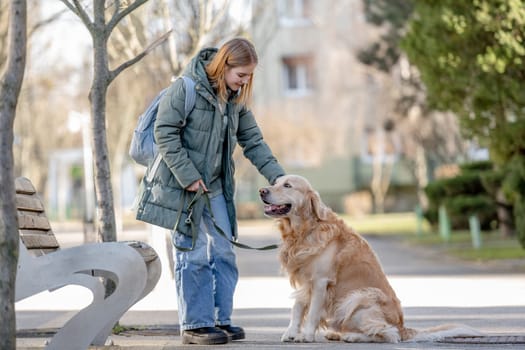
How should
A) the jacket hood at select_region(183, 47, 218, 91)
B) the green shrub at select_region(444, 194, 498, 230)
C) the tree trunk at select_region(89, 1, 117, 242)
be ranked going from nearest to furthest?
the jacket hood at select_region(183, 47, 218, 91) < the tree trunk at select_region(89, 1, 117, 242) < the green shrub at select_region(444, 194, 498, 230)

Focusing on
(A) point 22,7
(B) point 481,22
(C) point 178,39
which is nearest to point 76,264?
(A) point 22,7

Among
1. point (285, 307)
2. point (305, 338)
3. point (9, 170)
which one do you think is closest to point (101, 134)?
point (305, 338)

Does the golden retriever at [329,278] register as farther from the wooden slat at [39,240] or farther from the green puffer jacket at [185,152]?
the wooden slat at [39,240]

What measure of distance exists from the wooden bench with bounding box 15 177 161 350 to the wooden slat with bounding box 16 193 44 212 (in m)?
0.18

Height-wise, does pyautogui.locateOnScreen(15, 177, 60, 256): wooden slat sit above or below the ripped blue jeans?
above

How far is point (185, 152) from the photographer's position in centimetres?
811

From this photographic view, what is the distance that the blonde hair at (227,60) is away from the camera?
318 inches

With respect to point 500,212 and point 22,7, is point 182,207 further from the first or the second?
point 500,212

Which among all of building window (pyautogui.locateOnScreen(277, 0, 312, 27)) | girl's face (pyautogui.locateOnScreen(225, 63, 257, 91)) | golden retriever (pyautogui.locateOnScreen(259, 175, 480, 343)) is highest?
building window (pyautogui.locateOnScreen(277, 0, 312, 27))

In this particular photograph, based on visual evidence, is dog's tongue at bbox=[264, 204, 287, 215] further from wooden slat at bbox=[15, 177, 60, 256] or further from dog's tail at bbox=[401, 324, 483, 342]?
wooden slat at bbox=[15, 177, 60, 256]

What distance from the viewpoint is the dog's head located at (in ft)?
27.7

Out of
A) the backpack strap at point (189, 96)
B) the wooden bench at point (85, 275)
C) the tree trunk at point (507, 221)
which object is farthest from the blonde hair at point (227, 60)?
the tree trunk at point (507, 221)

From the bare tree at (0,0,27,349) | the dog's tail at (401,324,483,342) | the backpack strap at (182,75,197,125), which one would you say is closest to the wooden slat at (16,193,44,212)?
the backpack strap at (182,75,197,125)

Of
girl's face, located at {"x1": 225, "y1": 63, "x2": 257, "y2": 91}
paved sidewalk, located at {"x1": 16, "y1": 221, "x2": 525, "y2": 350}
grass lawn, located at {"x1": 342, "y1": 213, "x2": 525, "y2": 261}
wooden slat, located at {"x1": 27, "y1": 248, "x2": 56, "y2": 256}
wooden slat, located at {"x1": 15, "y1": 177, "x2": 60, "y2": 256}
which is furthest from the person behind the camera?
grass lawn, located at {"x1": 342, "y1": 213, "x2": 525, "y2": 261}
